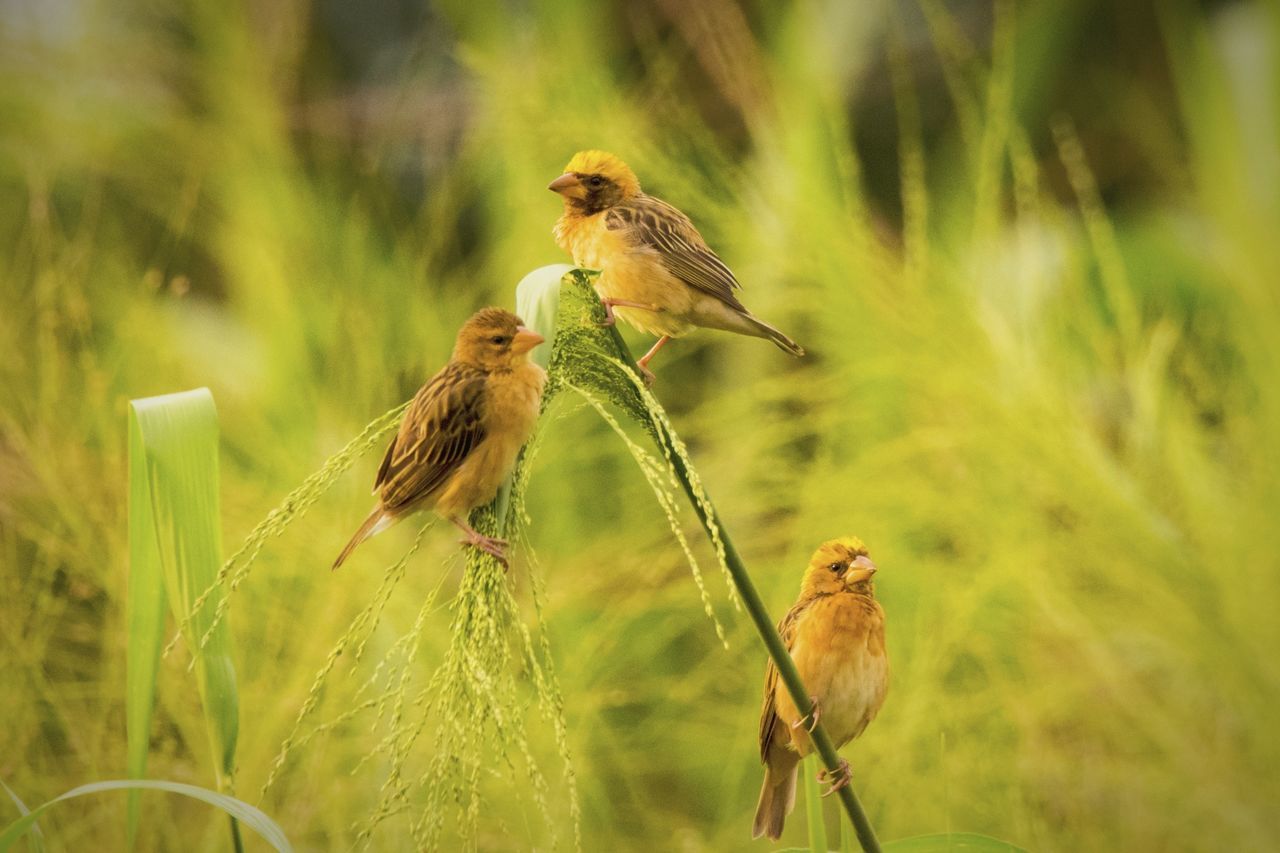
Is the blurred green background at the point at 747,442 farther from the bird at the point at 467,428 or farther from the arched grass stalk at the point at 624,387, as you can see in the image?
the arched grass stalk at the point at 624,387

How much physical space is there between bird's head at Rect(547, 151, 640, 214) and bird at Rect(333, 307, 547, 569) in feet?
1.10

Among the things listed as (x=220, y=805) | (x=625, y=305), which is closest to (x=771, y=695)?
(x=625, y=305)

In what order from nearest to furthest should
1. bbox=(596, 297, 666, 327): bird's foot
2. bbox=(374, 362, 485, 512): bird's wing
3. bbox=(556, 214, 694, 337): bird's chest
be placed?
bbox=(374, 362, 485, 512): bird's wing, bbox=(596, 297, 666, 327): bird's foot, bbox=(556, 214, 694, 337): bird's chest

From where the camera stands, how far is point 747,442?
208 centimetres

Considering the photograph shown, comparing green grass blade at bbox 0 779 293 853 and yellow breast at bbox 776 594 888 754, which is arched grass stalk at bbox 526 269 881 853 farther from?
green grass blade at bbox 0 779 293 853

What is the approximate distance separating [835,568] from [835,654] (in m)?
0.08

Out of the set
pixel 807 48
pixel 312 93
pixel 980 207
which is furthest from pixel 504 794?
pixel 312 93

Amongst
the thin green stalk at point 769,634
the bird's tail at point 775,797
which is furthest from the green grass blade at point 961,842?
the bird's tail at point 775,797

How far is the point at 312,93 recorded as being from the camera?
321cm

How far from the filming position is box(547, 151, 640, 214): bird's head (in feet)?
4.42

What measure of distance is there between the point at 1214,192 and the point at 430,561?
1571mm

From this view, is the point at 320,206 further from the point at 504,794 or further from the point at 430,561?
the point at 504,794

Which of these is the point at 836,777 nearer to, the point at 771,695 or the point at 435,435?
the point at 771,695

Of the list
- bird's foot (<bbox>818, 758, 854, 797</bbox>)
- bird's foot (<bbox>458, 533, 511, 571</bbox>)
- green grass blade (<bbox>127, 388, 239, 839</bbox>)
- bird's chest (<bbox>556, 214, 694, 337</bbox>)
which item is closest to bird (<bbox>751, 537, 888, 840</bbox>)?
bird's foot (<bbox>818, 758, 854, 797</bbox>)
